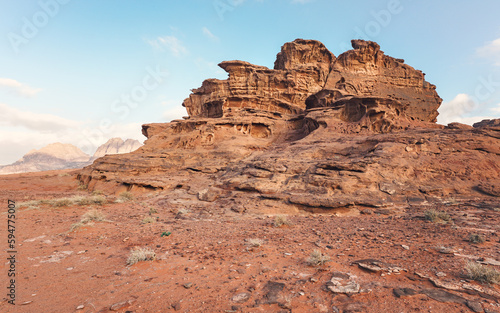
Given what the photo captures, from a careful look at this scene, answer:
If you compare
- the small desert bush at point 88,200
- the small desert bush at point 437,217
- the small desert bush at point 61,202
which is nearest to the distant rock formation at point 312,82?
the small desert bush at point 88,200

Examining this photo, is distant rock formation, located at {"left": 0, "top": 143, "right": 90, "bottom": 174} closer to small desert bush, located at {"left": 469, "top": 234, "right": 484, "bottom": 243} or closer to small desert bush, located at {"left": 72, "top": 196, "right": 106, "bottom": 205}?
small desert bush, located at {"left": 72, "top": 196, "right": 106, "bottom": 205}

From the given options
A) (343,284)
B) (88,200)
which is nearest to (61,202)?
(88,200)

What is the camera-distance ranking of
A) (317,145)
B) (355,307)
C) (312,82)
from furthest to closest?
(312,82) → (317,145) → (355,307)

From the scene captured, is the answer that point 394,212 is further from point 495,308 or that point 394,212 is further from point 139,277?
point 139,277

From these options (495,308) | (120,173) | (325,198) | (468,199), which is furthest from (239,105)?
(495,308)

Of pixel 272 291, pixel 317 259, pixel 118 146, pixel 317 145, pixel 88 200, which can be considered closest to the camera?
pixel 272 291

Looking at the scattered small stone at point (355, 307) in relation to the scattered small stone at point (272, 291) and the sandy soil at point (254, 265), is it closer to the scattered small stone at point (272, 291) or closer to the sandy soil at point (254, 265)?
the sandy soil at point (254, 265)

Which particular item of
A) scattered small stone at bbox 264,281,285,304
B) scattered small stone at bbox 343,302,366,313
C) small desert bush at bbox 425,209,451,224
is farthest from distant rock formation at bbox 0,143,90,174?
scattered small stone at bbox 343,302,366,313

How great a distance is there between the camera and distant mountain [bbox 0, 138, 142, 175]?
360ft

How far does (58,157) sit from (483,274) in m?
170

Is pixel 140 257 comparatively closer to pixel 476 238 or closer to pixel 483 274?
pixel 483 274

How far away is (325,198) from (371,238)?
4.44m

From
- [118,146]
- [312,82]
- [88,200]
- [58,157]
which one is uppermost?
[312,82]

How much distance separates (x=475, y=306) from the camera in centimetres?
305
